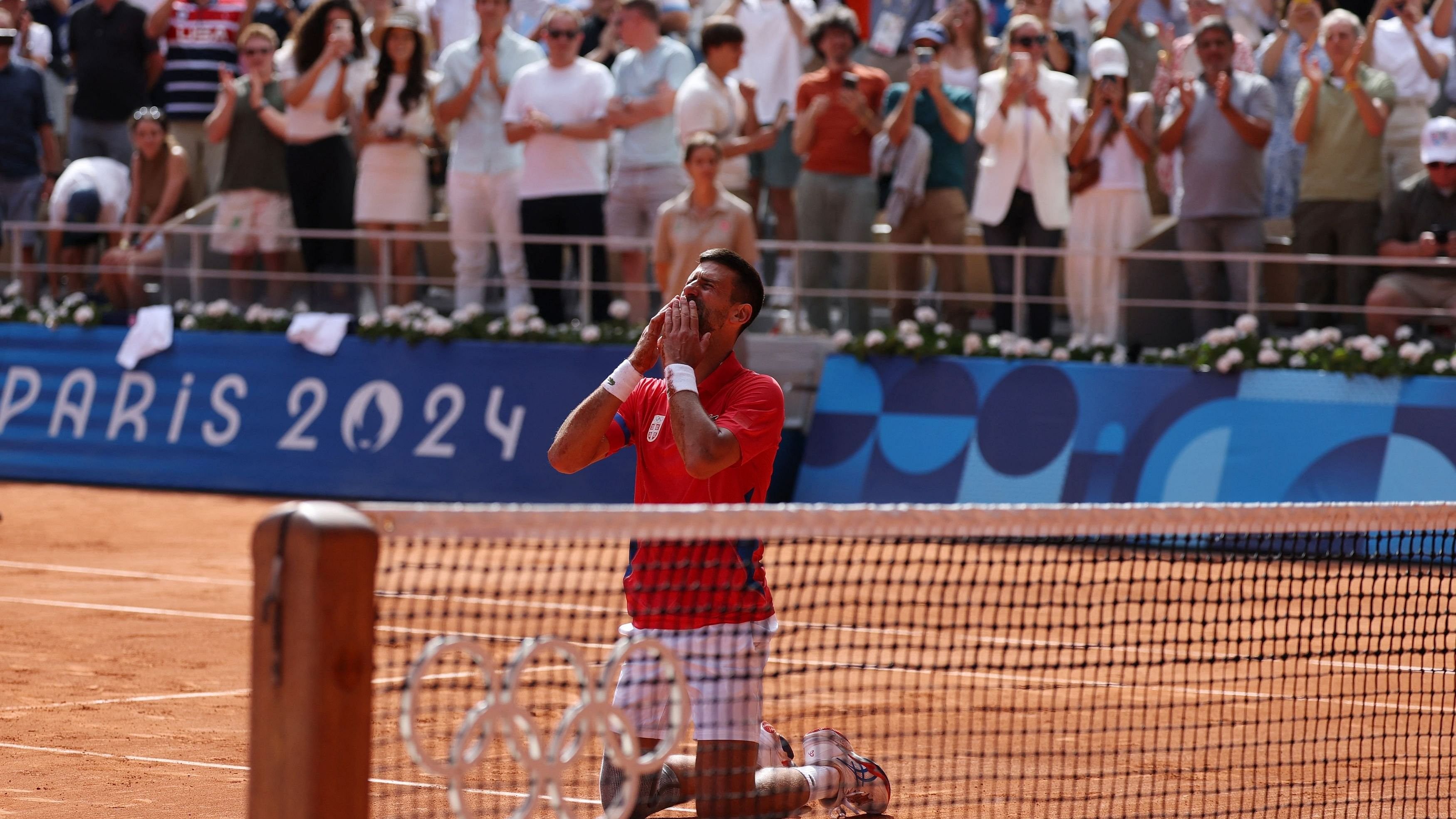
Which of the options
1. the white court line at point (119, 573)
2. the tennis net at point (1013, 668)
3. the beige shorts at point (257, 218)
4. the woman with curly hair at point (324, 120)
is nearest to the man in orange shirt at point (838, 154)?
the tennis net at point (1013, 668)

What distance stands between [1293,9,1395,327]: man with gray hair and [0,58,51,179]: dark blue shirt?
1146 centimetres

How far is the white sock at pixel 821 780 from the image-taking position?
19.3 ft

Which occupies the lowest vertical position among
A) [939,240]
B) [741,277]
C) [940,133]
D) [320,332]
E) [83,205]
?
[320,332]

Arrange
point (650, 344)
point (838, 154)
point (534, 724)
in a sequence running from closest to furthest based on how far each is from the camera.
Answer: point (534, 724), point (650, 344), point (838, 154)

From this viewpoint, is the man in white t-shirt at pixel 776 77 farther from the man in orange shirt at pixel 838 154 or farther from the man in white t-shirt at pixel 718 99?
the man in white t-shirt at pixel 718 99

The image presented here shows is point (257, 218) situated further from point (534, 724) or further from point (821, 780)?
point (534, 724)

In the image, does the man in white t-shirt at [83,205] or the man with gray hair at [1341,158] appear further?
the man in white t-shirt at [83,205]

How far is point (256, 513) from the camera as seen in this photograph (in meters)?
15.3

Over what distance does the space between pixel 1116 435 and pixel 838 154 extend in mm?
2958

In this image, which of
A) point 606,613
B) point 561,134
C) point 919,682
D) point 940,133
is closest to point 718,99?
point 561,134

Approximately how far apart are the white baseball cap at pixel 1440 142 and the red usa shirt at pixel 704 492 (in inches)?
319

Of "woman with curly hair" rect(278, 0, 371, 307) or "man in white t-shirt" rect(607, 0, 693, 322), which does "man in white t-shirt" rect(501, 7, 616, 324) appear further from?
"woman with curly hair" rect(278, 0, 371, 307)

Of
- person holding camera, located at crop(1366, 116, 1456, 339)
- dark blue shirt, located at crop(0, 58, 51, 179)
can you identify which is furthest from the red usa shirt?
dark blue shirt, located at crop(0, 58, 51, 179)

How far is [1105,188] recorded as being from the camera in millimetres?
13672
